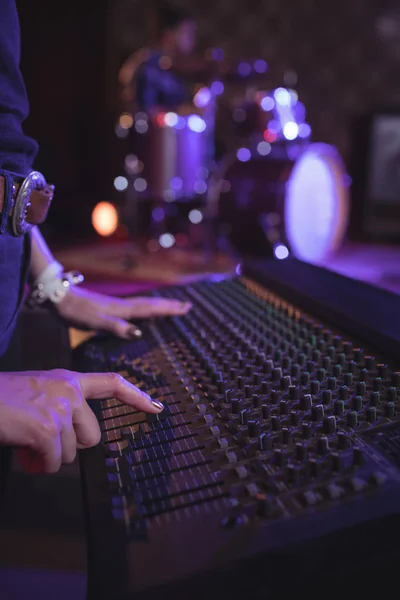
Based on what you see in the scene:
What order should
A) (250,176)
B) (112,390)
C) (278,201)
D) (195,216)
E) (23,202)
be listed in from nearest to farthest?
(112,390) < (23,202) < (278,201) < (250,176) < (195,216)

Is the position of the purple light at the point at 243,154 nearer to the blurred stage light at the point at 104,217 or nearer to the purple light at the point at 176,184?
the purple light at the point at 176,184

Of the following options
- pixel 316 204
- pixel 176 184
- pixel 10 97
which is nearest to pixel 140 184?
pixel 176 184

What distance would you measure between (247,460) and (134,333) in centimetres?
48

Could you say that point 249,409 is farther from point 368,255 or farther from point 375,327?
point 368,255

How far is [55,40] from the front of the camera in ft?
16.6

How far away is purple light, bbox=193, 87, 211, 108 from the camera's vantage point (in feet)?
13.1

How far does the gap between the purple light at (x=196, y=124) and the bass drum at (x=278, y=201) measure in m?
0.42

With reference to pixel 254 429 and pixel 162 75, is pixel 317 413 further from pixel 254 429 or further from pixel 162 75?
Answer: pixel 162 75

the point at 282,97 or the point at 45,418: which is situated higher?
the point at 282,97

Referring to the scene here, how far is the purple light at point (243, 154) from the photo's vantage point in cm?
351

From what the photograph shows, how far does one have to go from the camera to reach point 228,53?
17.0ft

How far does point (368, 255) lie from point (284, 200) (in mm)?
1205

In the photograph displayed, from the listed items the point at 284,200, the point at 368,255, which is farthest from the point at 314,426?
the point at 368,255

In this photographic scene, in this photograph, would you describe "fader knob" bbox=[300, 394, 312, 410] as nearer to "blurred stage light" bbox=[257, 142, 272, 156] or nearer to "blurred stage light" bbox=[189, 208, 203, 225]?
"blurred stage light" bbox=[257, 142, 272, 156]
